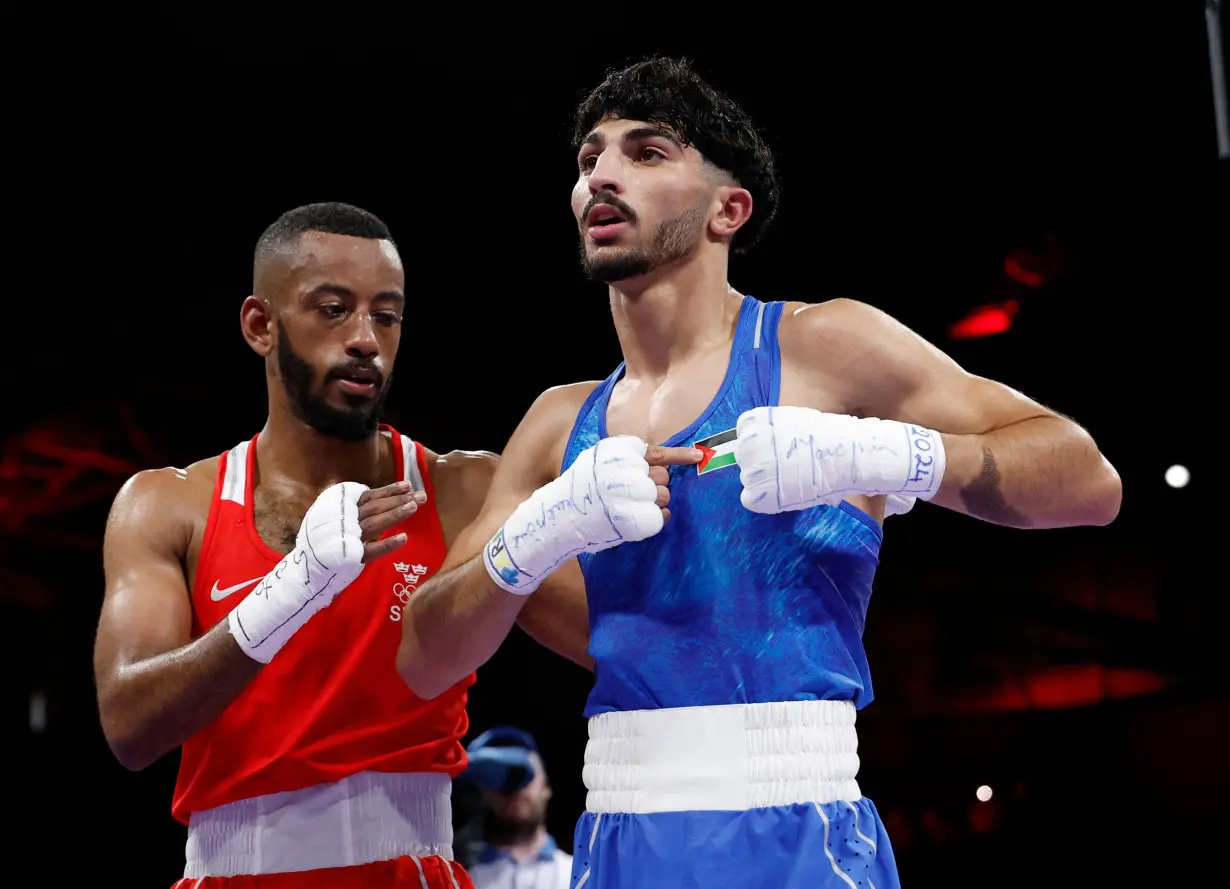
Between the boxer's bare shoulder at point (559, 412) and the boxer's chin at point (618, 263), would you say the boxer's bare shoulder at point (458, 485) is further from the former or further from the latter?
the boxer's chin at point (618, 263)

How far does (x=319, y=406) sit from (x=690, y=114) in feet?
3.02

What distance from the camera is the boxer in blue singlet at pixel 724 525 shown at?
5.39 ft

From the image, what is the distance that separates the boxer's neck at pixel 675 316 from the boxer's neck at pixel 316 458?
0.72 metres

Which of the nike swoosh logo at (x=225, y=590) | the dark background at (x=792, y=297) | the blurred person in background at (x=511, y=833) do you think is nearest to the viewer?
the nike swoosh logo at (x=225, y=590)

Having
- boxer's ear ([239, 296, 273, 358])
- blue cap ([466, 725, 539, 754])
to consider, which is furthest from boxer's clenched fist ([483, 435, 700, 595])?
blue cap ([466, 725, 539, 754])

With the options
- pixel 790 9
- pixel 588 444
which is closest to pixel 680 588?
pixel 588 444

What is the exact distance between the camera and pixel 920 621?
652cm

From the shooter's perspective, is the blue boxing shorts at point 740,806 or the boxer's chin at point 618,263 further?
the boxer's chin at point 618,263

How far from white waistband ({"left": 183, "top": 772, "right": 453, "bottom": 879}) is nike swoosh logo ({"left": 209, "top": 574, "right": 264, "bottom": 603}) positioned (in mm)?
364

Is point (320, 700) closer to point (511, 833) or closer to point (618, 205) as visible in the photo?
point (618, 205)

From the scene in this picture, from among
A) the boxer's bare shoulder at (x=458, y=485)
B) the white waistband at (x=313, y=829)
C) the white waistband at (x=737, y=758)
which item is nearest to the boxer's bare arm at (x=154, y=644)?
the white waistband at (x=313, y=829)

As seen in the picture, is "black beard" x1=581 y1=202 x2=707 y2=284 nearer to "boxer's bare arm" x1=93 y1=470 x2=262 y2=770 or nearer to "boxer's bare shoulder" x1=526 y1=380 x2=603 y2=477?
"boxer's bare shoulder" x1=526 y1=380 x2=603 y2=477

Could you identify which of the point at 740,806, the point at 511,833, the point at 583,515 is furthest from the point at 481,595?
the point at 511,833

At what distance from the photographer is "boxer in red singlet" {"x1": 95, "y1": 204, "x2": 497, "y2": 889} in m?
2.11
